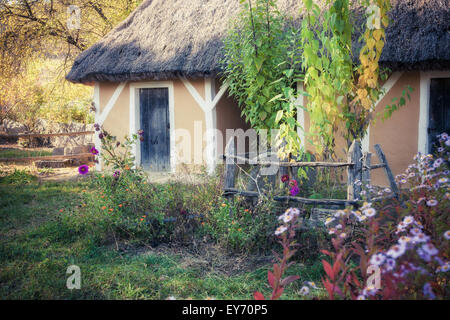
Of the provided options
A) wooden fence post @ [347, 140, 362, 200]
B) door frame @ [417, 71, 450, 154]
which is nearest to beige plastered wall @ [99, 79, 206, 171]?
door frame @ [417, 71, 450, 154]

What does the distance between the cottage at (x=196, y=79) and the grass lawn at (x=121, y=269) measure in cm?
275

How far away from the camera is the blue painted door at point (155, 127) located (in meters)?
8.13

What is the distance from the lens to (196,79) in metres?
7.55

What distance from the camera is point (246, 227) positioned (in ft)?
12.1

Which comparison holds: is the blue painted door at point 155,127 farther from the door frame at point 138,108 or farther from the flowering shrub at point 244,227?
the flowering shrub at point 244,227

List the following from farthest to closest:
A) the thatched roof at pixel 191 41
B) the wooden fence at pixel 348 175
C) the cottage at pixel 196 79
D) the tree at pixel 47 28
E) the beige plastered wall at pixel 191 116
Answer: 1. the tree at pixel 47 28
2. the beige plastered wall at pixel 191 116
3. the cottage at pixel 196 79
4. the thatched roof at pixel 191 41
5. the wooden fence at pixel 348 175

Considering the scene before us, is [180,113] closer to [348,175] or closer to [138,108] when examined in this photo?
[138,108]

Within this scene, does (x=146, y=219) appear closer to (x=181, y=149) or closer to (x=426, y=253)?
(x=426, y=253)

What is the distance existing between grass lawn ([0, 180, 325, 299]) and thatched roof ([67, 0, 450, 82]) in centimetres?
376

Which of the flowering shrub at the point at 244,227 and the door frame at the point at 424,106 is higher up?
the door frame at the point at 424,106

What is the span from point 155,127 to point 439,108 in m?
5.22

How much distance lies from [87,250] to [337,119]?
282 cm

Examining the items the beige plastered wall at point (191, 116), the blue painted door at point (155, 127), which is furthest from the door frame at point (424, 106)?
the blue painted door at point (155, 127)
